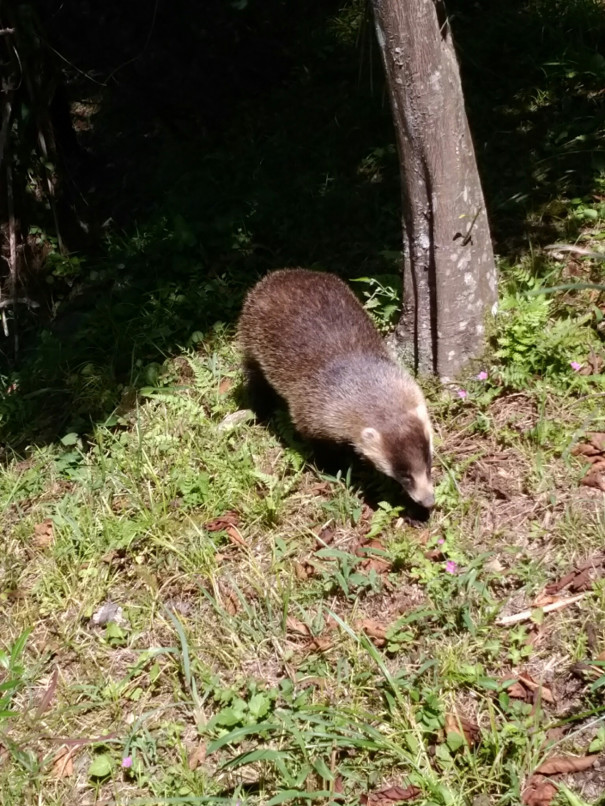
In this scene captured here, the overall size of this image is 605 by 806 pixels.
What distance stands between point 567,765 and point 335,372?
2507 mm

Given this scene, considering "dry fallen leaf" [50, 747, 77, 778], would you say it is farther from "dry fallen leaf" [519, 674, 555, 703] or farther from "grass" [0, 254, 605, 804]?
"dry fallen leaf" [519, 674, 555, 703]

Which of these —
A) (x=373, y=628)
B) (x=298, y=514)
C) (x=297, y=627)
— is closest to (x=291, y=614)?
(x=297, y=627)

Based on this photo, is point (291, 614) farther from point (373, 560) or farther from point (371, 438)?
point (371, 438)

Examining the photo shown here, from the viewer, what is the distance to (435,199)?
4.41 m

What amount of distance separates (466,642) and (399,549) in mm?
625

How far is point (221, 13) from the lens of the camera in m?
7.67

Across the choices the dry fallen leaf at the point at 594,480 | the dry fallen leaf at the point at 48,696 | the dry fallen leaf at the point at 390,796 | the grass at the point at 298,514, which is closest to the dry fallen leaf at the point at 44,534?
the grass at the point at 298,514

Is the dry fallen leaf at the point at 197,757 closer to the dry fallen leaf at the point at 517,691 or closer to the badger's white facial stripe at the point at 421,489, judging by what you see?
the dry fallen leaf at the point at 517,691

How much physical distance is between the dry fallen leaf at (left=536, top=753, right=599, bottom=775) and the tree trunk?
93.0 inches

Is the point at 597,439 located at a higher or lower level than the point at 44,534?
higher

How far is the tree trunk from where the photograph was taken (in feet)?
13.2

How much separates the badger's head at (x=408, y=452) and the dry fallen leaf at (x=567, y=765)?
4.62 ft

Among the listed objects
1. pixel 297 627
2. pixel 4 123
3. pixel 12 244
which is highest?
pixel 4 123

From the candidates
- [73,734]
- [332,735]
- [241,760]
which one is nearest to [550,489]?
[332,735]
